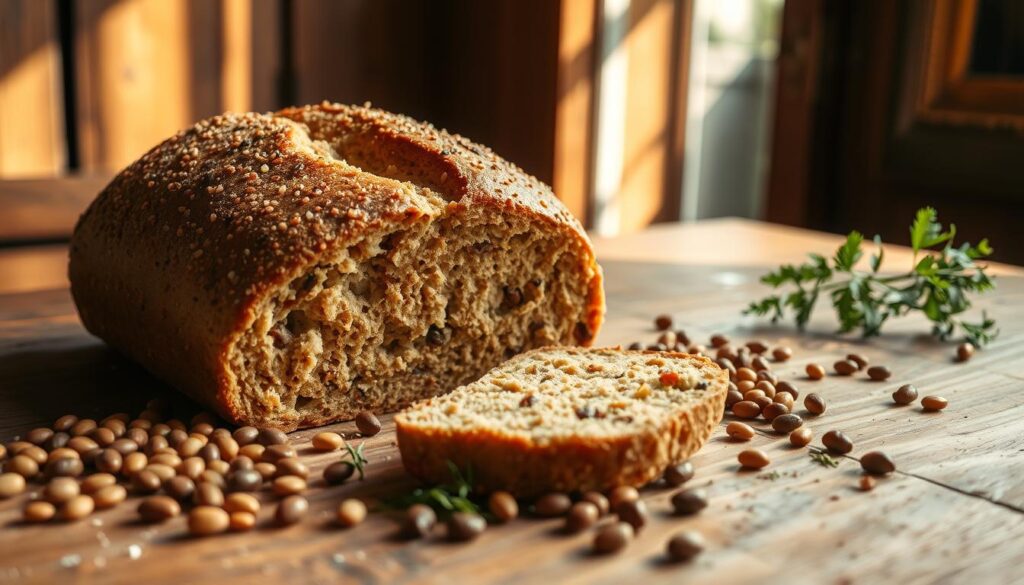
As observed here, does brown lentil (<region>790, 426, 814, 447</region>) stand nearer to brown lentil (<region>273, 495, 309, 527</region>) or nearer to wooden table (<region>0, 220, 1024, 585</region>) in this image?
wooden table (<region>0, 220, 1024, 585</region>)

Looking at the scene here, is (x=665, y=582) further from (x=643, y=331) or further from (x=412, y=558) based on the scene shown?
(x=643, y=331)

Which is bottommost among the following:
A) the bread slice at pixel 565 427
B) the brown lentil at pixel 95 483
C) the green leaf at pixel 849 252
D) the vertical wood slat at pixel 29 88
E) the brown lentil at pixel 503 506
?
the brown lentil at pixel 95 483

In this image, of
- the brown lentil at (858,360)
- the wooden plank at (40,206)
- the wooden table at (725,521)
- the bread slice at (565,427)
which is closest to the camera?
the wooden table at (725,521)

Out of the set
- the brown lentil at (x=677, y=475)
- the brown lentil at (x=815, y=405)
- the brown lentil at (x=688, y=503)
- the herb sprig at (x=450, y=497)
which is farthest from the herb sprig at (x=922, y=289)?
the herb sprig at (x=450, y=497)

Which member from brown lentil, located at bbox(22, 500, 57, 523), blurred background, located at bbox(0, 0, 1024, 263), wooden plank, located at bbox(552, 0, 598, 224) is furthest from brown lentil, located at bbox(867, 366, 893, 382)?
wooden plank, located at bbox(552, 0, 598, 224)

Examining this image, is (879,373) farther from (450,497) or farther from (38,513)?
(38,513)

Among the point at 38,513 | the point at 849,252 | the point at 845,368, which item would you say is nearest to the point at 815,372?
the point at 845,368

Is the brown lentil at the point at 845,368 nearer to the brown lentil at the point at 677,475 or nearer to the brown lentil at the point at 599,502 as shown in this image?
the brown lentil at the point at 677,475
